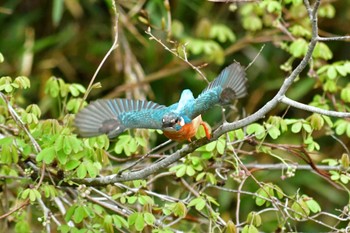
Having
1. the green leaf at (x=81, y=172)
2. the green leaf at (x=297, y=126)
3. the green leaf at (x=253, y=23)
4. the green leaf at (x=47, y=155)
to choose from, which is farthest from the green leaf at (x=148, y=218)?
the green leaf at (x=253, y=23)

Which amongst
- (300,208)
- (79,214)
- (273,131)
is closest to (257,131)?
(273,131)

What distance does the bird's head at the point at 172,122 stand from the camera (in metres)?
2.31

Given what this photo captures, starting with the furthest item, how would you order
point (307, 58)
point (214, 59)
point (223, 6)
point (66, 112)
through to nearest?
point (223, 6), point (214, 59), point (66, 112), point (307, 58)

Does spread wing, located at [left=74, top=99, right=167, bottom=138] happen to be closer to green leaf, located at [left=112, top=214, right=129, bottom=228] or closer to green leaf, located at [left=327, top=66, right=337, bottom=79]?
green leaf, located at [left=112, top=214, right=129, bottom=228]

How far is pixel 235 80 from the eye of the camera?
8.02ft

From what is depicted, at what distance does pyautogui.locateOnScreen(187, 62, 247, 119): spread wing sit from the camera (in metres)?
2.38

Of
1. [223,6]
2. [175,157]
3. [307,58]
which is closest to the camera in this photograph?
[307,58]

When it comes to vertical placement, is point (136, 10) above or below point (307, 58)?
below

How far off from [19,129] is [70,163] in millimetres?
317

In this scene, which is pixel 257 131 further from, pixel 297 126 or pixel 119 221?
pixel 119 221

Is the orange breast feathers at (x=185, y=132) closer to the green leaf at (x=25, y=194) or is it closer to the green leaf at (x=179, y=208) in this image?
the green leaf at (x=179, y=208)

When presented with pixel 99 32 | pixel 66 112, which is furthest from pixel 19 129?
pixel 99 32

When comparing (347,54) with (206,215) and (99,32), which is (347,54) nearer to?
(99,32)

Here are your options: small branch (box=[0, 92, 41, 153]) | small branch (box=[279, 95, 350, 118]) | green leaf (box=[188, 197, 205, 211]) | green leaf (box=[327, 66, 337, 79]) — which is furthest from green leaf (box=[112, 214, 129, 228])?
green leaf (box=[327, 66, 337, 79])
